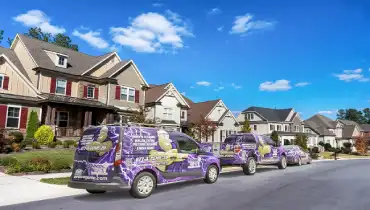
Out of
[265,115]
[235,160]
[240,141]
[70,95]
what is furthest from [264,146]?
[265,115]

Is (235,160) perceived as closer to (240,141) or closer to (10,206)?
(240,141)

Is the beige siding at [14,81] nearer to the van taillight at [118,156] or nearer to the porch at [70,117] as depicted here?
the porch at [70,117]

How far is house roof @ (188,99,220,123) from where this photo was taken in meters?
47.6

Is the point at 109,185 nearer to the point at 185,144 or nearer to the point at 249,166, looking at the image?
the point at 185,144

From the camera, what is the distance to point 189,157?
10.8 m

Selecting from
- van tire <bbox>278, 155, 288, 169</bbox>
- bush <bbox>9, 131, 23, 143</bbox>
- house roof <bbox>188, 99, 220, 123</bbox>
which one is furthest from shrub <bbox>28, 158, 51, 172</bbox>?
house roof <bbox>188, 99, 220, 123</bbox>

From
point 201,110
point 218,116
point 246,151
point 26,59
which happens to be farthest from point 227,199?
point 201,110

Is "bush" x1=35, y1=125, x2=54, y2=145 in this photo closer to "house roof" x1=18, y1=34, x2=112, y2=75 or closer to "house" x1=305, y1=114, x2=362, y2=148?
"house roof" x1=18, y1=34, x2=112, y2=75

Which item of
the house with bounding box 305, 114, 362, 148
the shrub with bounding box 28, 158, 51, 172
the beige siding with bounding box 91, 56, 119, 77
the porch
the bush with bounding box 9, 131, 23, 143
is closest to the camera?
the shrub with bounding box 28, 158, 51, 172

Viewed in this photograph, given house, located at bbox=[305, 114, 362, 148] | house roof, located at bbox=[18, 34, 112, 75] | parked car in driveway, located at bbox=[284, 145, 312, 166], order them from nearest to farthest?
1. parked car in driveway, located at bbox=[284, 145, 312, 166]
2. house roof, located at bbox=[18, 34, 112, 75]
3. house, located at bbox=[305, 114, 362, 148]

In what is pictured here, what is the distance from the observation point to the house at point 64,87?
2580 centimetres

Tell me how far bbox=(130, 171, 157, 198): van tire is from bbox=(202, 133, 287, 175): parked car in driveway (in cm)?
519

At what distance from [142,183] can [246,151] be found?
7.29 metres

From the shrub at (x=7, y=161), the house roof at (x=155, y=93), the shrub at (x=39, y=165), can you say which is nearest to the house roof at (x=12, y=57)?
the house roof at (x=155, y=93)
